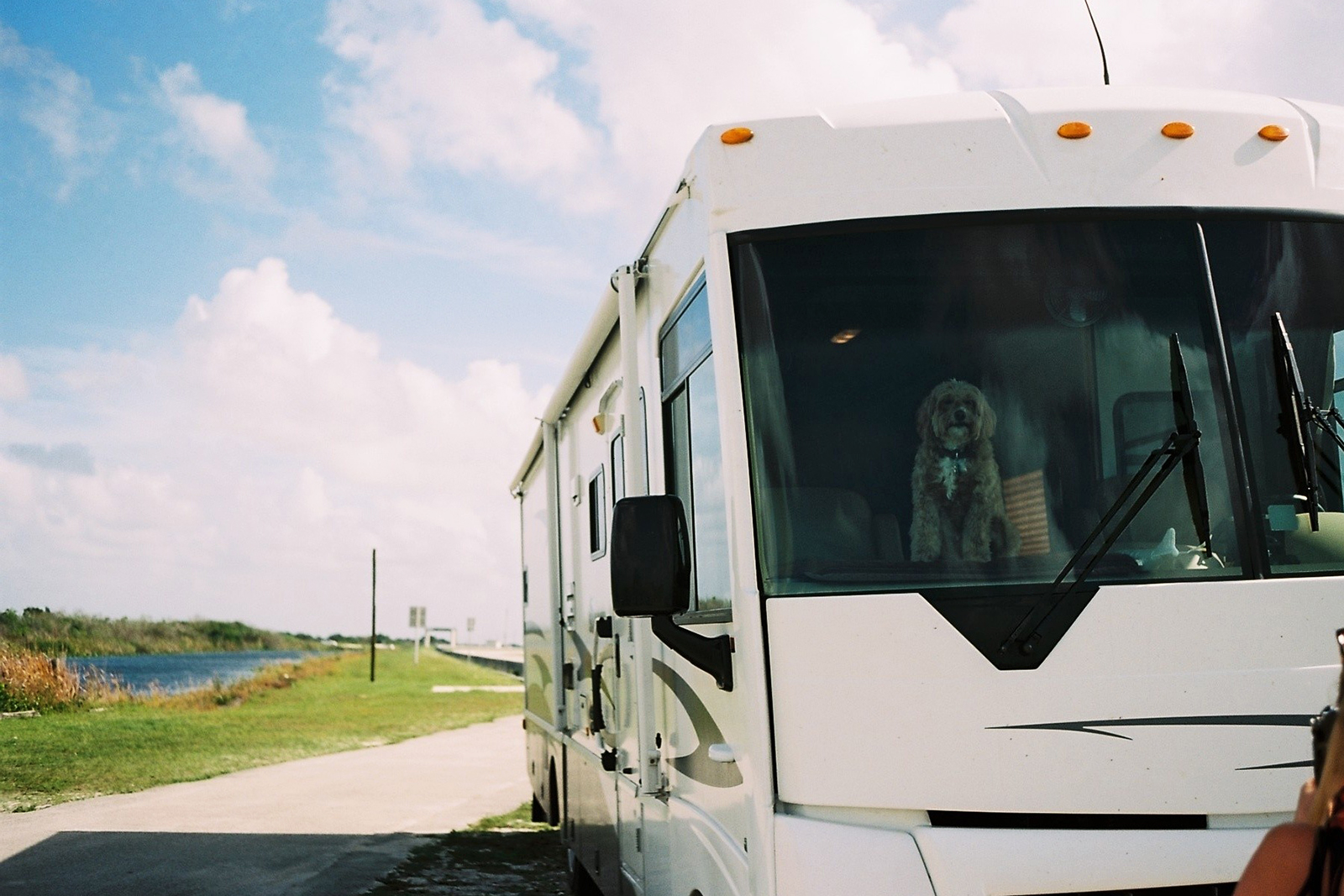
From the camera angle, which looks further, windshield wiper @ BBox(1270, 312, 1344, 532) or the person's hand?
windshield wiper @ BBox(1270, 312, 1344, 532)

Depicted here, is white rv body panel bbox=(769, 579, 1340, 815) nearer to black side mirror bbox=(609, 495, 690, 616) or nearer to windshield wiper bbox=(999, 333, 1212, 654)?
windshield wiper bbox=(999, 333, 1212, 654)

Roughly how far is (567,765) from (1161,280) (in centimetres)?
526

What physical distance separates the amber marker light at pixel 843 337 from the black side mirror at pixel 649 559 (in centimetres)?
60

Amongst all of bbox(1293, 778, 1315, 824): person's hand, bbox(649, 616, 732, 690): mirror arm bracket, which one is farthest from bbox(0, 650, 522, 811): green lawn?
bbox(1293, 778, 1315, 824): person's hand

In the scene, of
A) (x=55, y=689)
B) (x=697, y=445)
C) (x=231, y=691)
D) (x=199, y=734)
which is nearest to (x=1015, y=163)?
(x=697, y=445)

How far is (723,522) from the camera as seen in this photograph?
12.2 feet

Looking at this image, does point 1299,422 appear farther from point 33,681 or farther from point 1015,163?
point 33,681

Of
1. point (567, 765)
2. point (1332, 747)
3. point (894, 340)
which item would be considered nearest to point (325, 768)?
point (567, 765)

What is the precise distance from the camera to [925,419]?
3.47 metres

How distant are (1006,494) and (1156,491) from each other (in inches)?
14.2

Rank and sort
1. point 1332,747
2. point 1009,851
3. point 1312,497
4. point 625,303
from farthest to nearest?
point 625,303 → point 1312,497 → point 1009,851 → point 1332,747

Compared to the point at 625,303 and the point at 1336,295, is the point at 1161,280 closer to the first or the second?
the point at 1336,295

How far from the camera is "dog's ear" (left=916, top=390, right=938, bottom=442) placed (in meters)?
3.47

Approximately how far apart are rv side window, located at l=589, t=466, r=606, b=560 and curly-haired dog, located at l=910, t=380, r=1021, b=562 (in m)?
2.81
